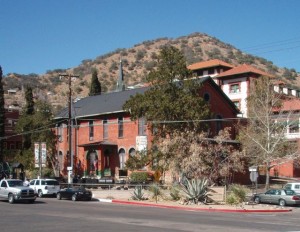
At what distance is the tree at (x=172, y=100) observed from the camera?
145ft

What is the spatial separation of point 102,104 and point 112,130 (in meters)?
4.71

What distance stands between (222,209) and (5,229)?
637 inches

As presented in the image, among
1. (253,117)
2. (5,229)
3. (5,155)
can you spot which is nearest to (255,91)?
(253,117)

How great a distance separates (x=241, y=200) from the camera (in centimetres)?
3444

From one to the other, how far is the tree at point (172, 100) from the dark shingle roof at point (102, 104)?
12343 millimetres

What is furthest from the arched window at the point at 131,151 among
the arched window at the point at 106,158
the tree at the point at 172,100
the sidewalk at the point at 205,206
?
the sidewalk at the point at 205,206

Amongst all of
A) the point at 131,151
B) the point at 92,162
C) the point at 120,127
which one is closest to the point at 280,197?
the point at 131,151

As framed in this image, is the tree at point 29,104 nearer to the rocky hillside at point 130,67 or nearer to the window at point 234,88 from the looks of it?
the window at point 234,88

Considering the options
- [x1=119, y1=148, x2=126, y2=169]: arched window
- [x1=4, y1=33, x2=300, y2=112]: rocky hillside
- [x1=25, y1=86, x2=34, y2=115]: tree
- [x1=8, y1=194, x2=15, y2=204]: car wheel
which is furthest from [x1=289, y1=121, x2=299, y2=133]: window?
[x1=4, y1=33, x2=300, y2=112]: rocky hillside

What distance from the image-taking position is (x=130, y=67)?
13825 cm

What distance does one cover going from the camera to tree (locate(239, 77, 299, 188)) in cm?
4734

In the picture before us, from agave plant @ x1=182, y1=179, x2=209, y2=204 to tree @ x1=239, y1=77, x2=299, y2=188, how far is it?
14.4 metres

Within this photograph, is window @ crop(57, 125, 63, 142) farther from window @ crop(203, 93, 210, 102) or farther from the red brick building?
window @ crop(203, 93, 210, 102)

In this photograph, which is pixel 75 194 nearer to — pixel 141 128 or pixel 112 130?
pixel 141 128
